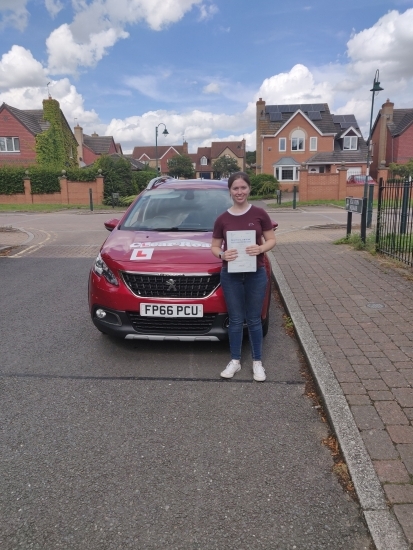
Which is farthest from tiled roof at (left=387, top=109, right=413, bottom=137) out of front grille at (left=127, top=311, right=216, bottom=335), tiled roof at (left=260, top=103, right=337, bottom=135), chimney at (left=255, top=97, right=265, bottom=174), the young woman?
front grille at (left=127, top=311, right=216, bottom=335)

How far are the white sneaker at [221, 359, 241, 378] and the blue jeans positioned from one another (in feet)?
0.54

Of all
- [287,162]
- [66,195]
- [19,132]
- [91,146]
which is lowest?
[66,195]

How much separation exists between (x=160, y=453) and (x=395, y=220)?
8.08m

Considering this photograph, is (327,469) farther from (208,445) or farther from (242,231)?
(242,231)

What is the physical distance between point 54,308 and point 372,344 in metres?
4.18

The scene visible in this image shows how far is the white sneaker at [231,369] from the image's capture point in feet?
13.3

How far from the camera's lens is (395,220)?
944 centimetres

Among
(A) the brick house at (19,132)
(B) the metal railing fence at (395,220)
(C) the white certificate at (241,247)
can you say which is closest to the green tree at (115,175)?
(A) the brick house at (19,132)

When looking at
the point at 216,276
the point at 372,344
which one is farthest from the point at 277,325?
the point at 216,276

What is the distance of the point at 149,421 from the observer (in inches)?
132

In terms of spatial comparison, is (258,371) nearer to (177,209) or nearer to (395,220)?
(177,209)

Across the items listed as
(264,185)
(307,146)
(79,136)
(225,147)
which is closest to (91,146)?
(79,136)

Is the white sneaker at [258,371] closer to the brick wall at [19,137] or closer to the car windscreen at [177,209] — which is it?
the car windscreen at [177,209]

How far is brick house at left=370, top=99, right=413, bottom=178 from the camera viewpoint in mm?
47188
